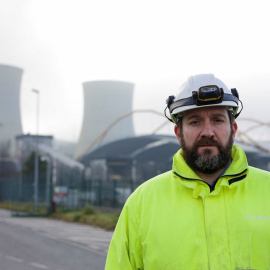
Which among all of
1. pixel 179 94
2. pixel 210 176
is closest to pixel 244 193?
pixel 210 176

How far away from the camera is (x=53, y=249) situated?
1166 cm

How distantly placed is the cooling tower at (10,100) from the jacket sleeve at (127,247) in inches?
1913

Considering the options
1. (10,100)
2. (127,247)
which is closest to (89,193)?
(127,247)

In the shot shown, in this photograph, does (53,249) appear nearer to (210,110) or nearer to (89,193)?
(210,110)

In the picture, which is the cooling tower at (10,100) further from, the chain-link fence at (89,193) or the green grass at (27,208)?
the chain-link fence at (89,193)

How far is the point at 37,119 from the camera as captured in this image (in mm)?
31469

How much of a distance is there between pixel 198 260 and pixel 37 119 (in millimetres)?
30007

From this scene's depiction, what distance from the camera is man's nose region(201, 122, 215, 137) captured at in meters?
2.10

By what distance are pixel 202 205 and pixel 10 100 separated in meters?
49.9

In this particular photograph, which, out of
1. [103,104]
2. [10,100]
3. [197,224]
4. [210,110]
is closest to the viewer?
[197,224]

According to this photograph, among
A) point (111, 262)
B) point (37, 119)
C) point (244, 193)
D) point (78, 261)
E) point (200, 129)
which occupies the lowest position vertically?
point (78, 261)

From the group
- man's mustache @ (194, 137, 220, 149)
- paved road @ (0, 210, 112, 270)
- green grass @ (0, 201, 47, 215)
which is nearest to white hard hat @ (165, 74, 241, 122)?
man's mustache @ (194, 137, 220, 149)

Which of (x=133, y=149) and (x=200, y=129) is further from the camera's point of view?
(x=133, y=149)

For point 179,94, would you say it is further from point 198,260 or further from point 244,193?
point 198,260
